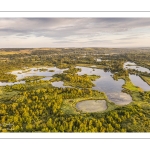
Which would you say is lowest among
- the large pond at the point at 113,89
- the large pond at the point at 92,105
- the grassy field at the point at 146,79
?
the large pond at the point at 92,105

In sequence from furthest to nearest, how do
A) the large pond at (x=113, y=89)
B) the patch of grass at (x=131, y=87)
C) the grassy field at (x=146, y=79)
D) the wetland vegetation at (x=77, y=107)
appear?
the grassy field at (x=146, y=79)
the patch of grass at (x=131, y=87)
the large pond at (x=113, y=89)
the wetland vegetation at (x=77, y=107)

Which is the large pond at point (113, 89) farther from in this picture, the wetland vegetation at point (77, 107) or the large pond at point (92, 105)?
the large pond at point (92, 105)

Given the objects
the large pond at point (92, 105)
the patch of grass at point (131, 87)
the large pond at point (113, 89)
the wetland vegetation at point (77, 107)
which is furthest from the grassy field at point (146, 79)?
the large pond at point (92, 105)

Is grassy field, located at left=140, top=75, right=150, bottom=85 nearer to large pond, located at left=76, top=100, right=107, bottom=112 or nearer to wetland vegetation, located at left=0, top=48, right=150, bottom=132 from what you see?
wetland vegetation, located at left=0, top=48, right=150, bottom=132

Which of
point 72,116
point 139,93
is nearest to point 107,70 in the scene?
point 139,93

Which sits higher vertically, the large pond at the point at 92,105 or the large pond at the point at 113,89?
the large pond at the point at 113,89

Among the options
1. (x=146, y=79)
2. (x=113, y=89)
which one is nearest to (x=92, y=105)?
(x=113, y=89)

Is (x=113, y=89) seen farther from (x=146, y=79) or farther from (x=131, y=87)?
(x=146, y=79)
